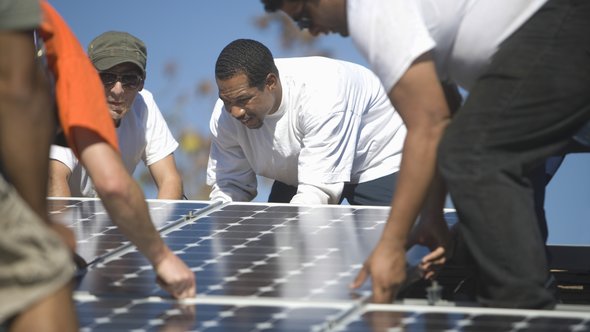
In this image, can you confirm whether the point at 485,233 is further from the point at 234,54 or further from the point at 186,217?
the point at 234,54

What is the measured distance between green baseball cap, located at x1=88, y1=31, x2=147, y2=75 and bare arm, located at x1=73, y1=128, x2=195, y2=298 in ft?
11.7

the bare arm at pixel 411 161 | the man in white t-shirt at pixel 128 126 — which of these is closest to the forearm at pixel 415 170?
the bare arm at pixel 411 161

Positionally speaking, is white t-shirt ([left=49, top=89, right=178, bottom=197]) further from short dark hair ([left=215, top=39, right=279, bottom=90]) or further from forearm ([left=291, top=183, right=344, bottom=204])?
forearm ([left=291, top=183, right=344, bottom=204])

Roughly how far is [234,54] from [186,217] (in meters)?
2.01

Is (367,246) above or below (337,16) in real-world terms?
below

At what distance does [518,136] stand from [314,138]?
3.41 meters

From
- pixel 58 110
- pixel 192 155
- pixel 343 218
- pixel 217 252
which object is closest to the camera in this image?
pixel 58 110

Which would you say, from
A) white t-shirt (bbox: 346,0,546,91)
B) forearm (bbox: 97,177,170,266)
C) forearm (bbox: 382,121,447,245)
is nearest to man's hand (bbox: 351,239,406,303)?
forearm (bbox: 382,121,447,245)

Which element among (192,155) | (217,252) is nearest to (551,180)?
(217,252)

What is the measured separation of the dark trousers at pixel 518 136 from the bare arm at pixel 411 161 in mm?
57

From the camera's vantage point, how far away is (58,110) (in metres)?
3.63

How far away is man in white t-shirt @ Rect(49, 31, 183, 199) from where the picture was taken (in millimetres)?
7512

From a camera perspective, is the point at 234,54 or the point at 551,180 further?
the point at 234,54

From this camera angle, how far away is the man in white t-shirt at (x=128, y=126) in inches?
296
